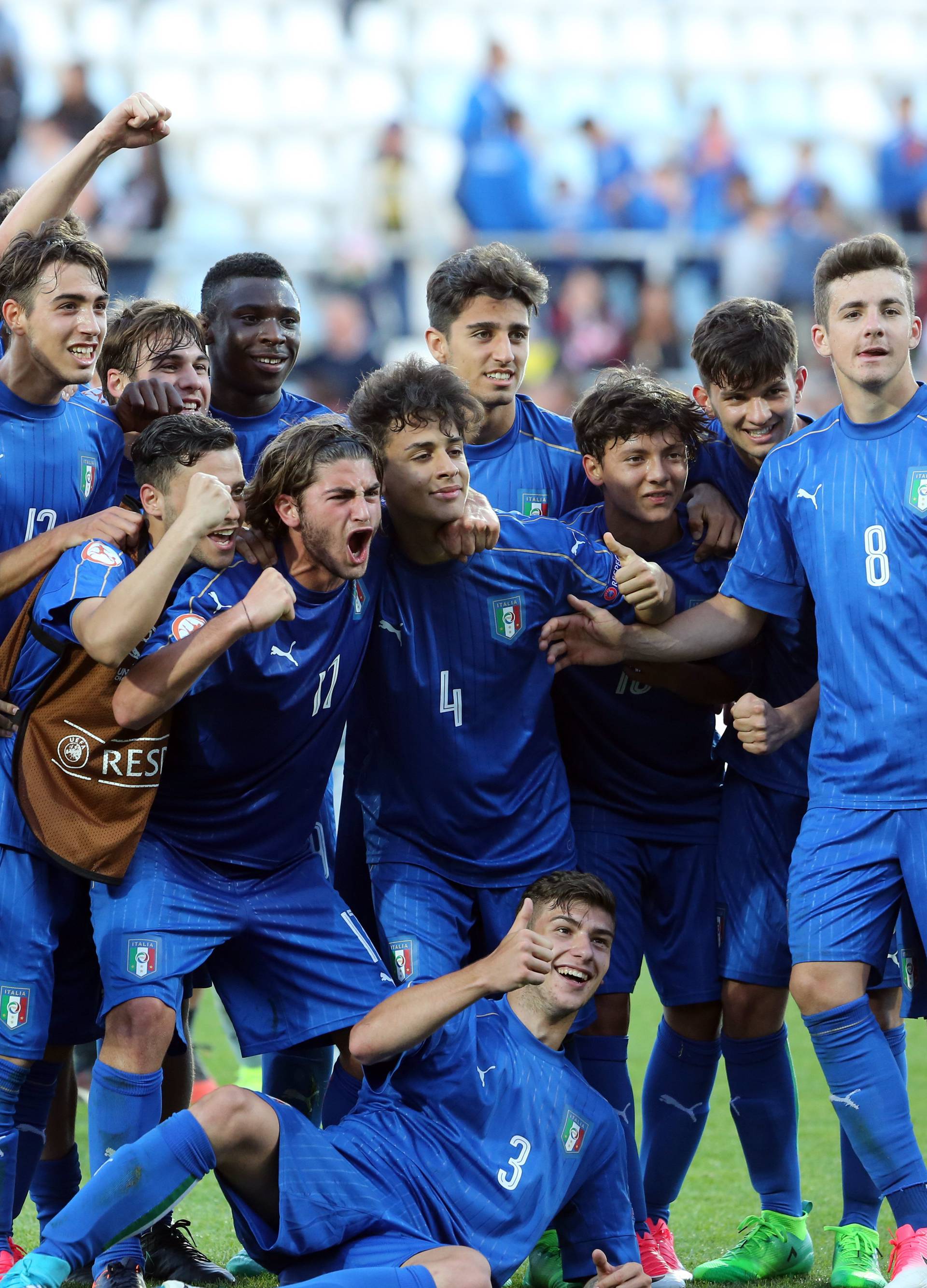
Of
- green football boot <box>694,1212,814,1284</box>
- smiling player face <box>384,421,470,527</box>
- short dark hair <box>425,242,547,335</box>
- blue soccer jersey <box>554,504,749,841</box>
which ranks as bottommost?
green football boot <box>694,1212,814,1284</box>

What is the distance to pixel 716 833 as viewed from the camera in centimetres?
480

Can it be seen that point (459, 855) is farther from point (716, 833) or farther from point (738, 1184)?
point (738, 1184)

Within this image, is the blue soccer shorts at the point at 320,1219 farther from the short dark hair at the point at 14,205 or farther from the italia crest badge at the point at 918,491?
the short dark hair at the point at 14,205

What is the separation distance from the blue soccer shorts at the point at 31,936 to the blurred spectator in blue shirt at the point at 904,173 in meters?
13.7

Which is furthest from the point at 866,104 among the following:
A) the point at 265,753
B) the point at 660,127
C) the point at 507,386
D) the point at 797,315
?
the point at 265,753

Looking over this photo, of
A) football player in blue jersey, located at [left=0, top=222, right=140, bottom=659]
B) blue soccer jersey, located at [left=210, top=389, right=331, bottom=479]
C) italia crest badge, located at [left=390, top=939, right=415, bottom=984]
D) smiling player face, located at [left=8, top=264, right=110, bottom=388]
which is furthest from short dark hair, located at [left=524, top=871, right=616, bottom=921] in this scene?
smiling player face, located at [left=8, top=264, right=110, bottom=388]

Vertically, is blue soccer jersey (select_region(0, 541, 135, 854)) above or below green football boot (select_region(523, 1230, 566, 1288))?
above

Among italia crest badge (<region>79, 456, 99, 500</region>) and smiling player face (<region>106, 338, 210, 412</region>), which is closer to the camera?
italia crest badge (<region>79, 456, 99, 500</region>)

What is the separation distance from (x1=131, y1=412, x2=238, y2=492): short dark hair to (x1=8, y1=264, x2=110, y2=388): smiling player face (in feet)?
0.95

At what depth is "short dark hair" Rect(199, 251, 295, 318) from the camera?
5.25 metres

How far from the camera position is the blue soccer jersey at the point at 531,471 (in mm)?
4926

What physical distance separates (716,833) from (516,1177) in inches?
52.3

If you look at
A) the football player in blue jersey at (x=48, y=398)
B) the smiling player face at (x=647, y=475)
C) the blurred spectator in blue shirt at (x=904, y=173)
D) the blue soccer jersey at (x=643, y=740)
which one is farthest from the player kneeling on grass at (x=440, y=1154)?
the blurred spectator in blue shirt at (x=904, y=173)

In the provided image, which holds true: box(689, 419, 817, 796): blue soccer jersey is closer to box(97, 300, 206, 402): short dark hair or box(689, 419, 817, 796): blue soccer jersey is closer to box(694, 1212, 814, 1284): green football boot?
box(694, 1212, 814, 1284): green football boot
